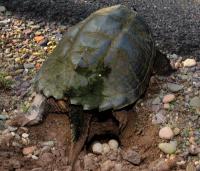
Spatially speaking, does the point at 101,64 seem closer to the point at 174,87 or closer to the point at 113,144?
the point at 113,144

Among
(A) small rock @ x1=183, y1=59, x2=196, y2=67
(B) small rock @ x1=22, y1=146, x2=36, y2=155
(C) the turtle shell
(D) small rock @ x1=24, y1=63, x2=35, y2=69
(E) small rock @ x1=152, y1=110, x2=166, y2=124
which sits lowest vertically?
(B) small rock @ x1=22, y1=146, x2=36, y2=155

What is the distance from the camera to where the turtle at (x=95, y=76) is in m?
3.48

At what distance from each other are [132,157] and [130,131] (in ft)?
0.93

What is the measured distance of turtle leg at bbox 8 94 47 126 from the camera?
3695 millimetres

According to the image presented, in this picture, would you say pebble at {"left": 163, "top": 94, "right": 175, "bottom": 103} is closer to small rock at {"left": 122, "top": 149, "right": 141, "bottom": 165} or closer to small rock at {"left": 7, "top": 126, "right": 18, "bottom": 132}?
small rock at {"left": 122, "top": 149, "right": 141, "bottom": 165}

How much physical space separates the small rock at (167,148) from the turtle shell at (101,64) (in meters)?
0.36

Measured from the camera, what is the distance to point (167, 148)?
3562 millimetres

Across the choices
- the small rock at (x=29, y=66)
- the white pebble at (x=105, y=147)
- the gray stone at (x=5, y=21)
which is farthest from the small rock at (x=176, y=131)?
the gray stone at (x=5, y=21)

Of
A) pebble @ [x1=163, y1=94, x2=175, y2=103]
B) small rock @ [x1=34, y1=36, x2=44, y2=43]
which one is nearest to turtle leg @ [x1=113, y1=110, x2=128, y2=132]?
pebble @ [x1=163, y1=94, x2=175, y2=103]

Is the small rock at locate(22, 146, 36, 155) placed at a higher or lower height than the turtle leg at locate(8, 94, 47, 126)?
lower

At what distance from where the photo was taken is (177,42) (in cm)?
471

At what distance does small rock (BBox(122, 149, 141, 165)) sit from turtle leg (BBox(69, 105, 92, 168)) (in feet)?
0.95

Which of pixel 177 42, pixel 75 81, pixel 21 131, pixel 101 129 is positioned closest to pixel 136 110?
pixel 101 129

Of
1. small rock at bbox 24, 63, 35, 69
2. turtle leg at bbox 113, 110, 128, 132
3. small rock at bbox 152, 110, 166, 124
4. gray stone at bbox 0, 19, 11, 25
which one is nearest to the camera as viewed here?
turtle leg at bbox 113, 110, 128, 132
